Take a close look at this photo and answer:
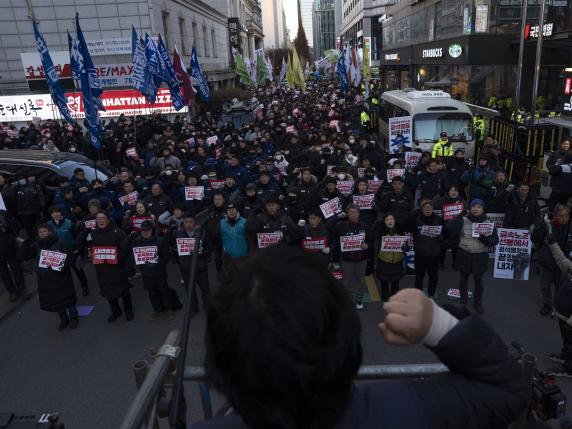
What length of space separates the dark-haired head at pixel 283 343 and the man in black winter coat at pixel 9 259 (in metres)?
8.39

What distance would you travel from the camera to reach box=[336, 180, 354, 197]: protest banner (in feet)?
31.4

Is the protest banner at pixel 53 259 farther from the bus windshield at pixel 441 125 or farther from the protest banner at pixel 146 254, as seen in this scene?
the bus windshield at pixel 441 125

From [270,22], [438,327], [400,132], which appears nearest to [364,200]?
[400,132]

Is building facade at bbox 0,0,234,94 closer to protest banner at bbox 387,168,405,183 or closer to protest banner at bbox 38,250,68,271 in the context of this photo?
protest banner at bbox 387,168,405,183

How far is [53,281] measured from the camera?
7031mm

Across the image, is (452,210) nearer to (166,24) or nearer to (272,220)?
(272,220)

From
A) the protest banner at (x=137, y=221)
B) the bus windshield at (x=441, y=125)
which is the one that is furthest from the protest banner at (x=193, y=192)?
the bus windshield at (x=441, y=125)

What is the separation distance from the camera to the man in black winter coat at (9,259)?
8008mm

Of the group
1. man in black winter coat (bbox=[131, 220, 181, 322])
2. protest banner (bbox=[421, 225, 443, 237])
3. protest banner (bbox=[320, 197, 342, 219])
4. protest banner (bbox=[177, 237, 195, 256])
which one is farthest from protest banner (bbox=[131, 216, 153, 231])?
protest banner (bbox=[421, 225, 443, 237])

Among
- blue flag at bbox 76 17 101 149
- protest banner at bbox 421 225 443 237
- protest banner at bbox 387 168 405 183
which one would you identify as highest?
blue flag at bbox 76 17 101 149

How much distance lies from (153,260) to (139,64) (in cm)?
1093

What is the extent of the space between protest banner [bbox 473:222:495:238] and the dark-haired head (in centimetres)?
619

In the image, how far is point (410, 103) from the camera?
15.2 metres

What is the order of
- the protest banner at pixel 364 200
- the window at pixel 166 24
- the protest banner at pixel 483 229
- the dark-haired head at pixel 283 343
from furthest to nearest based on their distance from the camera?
the window at pixel 166 24, the protest banner at pixel 364 200, the protest banner at pixel 483 229, the dark-haired head at pixel 283 343
